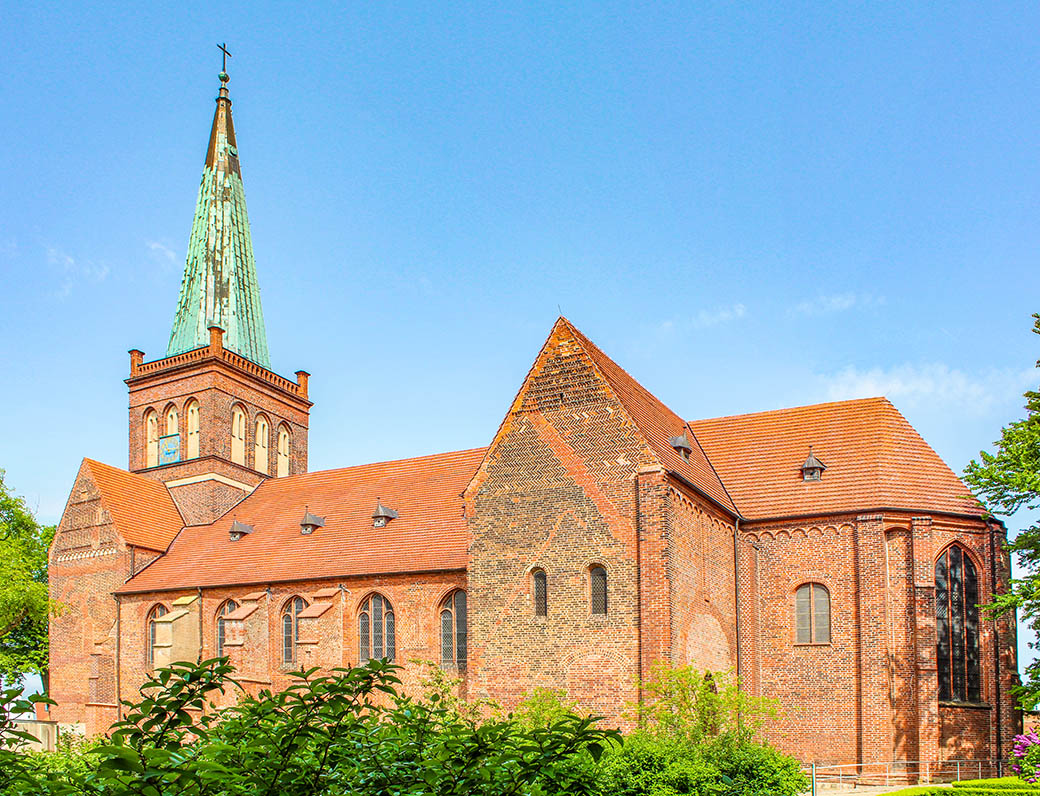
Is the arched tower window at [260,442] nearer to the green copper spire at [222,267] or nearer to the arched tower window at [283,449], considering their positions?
the arched tower window at [283,449]

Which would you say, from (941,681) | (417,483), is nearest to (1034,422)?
(941,681)

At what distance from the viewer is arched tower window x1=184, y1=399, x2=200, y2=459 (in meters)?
44.5

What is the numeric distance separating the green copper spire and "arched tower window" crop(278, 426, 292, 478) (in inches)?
123

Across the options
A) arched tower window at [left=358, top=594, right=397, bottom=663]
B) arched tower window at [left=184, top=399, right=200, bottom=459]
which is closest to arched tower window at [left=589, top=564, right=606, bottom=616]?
arched tower window at [left=358, top=594, right=397, bottom=663]

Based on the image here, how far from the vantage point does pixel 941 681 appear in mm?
28547

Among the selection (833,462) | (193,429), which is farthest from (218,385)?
(833,462)

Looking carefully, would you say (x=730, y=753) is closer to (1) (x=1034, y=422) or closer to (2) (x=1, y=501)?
(1) (x=1034, y=422)

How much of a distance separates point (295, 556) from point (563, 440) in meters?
13.2

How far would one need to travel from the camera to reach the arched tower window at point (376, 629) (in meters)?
33.0

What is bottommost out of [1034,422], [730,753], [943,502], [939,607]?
[730,753]

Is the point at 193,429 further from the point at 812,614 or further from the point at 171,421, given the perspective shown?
the point at 812,614

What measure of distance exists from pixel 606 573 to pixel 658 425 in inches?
232

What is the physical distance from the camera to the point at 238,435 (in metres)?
45.5

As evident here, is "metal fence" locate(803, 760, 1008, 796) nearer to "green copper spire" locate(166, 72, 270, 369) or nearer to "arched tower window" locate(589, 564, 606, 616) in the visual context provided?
"arched tower window" locate(589, 564, 606, 616)
